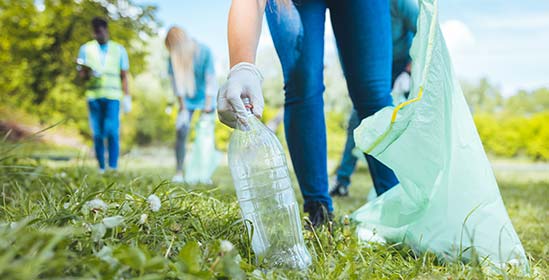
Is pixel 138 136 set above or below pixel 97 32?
below

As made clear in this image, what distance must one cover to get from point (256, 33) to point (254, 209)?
0.48m

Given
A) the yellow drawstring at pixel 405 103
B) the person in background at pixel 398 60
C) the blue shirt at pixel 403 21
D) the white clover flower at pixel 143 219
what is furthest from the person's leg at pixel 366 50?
the blue shirt at pixel 403 21

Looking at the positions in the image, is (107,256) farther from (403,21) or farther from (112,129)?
(112,129)

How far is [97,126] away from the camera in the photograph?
15.5 ft

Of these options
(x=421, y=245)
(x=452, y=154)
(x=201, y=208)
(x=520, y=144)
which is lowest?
(x=520, y=144)

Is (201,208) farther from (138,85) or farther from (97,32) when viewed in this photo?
(138,85)

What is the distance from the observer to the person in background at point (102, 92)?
4703 millimetres

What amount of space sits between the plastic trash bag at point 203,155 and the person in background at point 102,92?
2.54ft

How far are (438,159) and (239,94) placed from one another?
60 cm

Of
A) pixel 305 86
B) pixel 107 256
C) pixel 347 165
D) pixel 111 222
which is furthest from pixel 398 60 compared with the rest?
pixel 107 256

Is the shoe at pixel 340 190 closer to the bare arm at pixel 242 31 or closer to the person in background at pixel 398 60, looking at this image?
the person in background at pixel 398 60

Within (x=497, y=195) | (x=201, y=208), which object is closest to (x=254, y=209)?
(x=201, y=208)

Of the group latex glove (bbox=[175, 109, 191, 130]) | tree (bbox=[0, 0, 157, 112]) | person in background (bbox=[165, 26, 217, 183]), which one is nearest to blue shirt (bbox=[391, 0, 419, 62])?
person in background (bbox=[165, 26, 217, 183])

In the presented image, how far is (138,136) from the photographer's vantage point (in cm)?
1859
